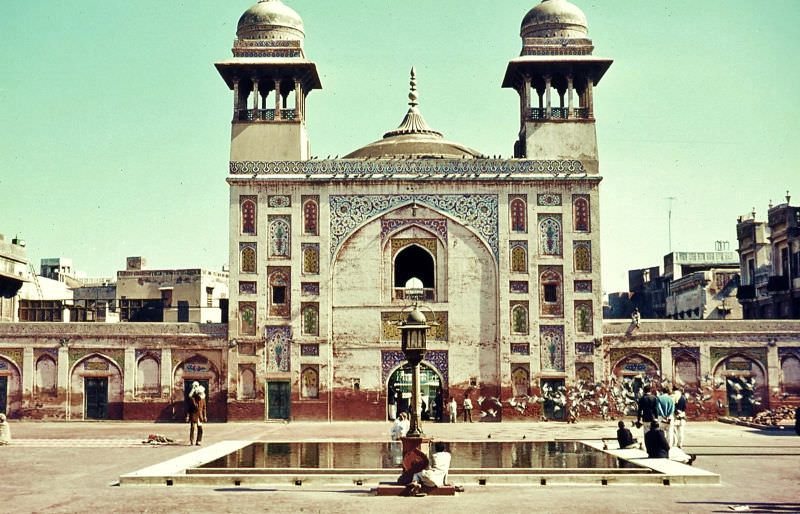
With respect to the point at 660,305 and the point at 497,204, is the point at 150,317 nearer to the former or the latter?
the point at 497,204

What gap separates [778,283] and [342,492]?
2787cm

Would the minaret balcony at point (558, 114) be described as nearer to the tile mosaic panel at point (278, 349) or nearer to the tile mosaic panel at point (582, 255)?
the tile mosaic panel at point (582, 255)

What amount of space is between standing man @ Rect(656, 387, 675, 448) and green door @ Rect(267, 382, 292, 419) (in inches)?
585

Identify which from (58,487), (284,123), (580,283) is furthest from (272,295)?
(58,487)

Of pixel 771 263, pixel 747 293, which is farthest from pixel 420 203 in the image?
pixel 747 293

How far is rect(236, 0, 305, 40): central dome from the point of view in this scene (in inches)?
1303

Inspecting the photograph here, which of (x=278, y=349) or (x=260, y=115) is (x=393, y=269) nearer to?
(x=278, y=349)

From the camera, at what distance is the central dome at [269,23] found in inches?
1303

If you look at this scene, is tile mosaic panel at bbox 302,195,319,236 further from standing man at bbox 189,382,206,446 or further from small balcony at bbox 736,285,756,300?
small balcony at bbox 736,285,756,300

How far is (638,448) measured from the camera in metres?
20.0

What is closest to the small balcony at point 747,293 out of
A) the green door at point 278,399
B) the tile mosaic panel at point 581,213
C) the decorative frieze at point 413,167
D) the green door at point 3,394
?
the tile mosaic panel at point 581,213

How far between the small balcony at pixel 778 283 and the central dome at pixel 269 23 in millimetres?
19792

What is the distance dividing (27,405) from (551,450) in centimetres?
1895

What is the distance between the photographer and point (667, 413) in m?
18.4
